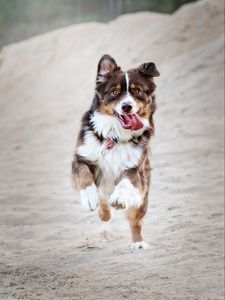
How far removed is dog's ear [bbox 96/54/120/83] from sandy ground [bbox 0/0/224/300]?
546 millimetres

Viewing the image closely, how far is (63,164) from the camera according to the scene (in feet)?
10.4

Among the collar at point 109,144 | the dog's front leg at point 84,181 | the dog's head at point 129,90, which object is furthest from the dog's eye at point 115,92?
the dog's front leg at point 84,181

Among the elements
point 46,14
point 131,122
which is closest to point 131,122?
point 131,122

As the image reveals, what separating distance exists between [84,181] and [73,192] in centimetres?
65

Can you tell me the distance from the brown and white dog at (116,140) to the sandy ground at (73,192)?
351mm

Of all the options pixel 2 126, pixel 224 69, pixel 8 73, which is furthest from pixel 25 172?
pixel 224 69

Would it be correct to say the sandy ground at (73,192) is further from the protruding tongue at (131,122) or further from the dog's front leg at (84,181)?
the protruding tongue at (131,122)

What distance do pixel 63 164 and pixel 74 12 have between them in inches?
22.6

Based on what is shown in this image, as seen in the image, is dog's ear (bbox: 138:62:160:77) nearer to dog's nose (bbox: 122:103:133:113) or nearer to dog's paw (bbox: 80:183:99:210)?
dog's nose (bbox: 122:103:133:113)

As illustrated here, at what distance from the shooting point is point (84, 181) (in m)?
2.46

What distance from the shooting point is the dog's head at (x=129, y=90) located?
7.25 ft

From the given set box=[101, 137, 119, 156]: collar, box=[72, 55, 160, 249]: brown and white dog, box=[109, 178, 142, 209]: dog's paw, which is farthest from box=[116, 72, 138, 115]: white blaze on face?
box=[109, 178, 142, 209]: dog's paw

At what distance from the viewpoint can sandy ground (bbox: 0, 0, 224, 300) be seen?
2787mm

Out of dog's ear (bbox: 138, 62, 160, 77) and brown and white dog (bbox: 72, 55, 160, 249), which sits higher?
dog's ear (bbox: 138, 62, 160, 77)
